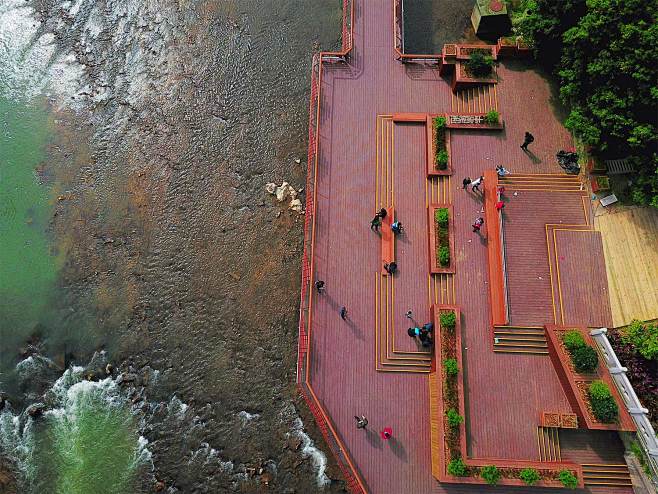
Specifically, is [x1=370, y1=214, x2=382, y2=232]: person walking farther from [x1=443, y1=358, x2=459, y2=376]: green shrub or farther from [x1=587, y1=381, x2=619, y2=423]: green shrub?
[x1=587, y1=381, x2=619, y2=423]: green shrub

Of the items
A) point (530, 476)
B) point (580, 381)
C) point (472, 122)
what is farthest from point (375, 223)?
point (530, 476)

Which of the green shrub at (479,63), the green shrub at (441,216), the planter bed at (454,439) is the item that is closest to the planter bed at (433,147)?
the green shrub at (441,216)

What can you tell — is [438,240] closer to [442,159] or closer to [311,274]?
[442,159]

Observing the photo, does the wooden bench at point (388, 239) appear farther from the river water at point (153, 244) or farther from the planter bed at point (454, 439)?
the river water at point (153, 244)

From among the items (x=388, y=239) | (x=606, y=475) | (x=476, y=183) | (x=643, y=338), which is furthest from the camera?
(x=388, y=239)

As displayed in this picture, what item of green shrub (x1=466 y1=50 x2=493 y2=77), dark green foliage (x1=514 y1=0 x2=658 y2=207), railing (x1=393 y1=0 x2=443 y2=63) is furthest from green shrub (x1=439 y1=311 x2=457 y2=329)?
railing (x1=393 y1=0 x2=443 y2=63)
